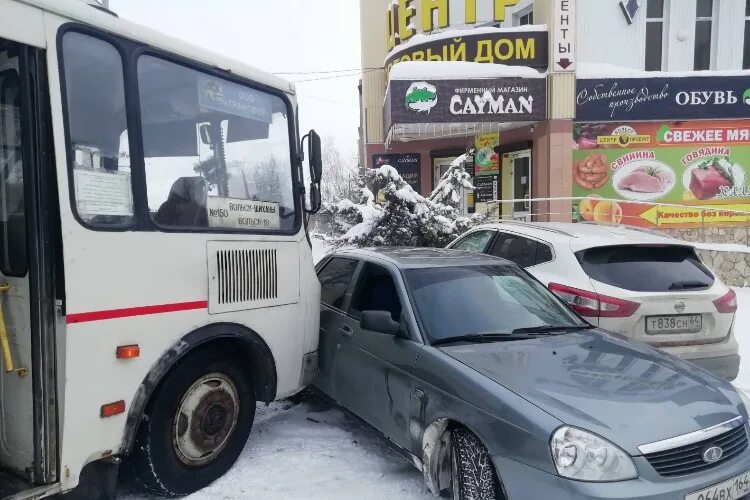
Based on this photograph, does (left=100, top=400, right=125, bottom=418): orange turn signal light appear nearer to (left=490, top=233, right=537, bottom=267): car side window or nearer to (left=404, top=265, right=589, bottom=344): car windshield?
(left=404, top=265, right=589, bottom=344): car windshield

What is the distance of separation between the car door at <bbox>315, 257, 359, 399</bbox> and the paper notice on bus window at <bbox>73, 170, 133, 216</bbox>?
201 centimetres

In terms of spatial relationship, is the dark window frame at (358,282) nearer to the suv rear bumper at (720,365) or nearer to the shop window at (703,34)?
the suv rear bumper at (720,365)

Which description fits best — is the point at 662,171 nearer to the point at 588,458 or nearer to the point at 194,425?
the point at 588,458

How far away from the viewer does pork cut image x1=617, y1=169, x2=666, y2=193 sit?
1403cm

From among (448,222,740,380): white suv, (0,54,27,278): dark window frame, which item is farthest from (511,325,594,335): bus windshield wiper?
(0,54,27,278): dark window frame

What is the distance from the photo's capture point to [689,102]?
1352cm

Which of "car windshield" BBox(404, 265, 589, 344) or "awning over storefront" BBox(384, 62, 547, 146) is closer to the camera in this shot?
"car windshield" BBox(404, 265, 589, 344)

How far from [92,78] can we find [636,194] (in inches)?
542

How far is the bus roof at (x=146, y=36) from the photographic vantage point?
2814mm

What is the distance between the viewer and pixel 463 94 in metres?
12.8

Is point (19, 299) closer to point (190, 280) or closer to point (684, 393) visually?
point (190, 280)

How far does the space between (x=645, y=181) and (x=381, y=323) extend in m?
12.6

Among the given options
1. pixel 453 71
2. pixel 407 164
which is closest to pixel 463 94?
pixel 453 71

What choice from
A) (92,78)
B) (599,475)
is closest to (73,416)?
(92,78)
